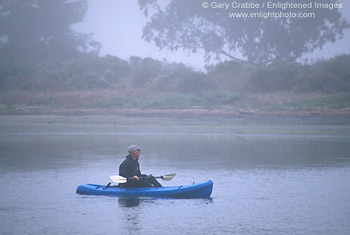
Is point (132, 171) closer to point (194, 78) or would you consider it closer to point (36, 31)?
point (194, 78)

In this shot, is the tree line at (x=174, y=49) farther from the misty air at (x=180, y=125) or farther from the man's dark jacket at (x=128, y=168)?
the man's dark jacket at (x=128, y=168)

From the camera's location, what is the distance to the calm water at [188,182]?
30.4ft

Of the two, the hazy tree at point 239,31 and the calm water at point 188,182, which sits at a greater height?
the hazy tree at point 239,31

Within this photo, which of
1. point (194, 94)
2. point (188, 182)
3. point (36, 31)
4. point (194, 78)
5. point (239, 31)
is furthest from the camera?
point (36, 31)

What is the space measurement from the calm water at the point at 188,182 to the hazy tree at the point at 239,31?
94.1 feet

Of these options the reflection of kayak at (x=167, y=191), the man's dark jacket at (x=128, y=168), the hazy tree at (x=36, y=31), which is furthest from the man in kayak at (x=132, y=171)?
the hazy tree at (x=36, y=31)

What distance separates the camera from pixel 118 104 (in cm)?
3544

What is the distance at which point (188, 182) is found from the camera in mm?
13883

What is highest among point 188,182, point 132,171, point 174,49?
point 174,49

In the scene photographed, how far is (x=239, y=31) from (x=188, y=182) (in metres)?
40.3

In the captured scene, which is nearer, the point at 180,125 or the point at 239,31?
the point at 180,125

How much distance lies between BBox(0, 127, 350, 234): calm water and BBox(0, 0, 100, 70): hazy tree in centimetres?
3540

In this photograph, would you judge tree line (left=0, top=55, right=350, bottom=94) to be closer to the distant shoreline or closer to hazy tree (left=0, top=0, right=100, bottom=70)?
the distant shoreline

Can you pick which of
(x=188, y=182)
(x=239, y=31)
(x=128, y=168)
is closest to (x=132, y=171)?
(x=128, y=168)
